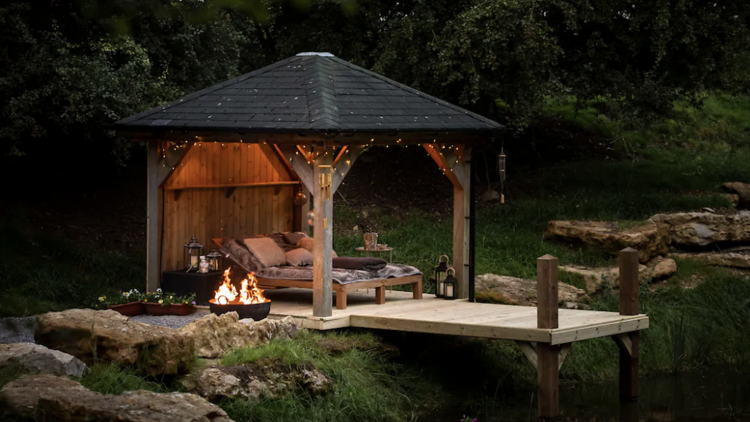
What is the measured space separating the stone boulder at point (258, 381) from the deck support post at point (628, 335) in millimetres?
3515

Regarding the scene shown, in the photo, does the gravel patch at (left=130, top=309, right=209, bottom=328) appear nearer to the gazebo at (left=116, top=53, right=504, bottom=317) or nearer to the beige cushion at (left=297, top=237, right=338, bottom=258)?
the gazebo at (left=116, top=53, right=504, bottom=317)

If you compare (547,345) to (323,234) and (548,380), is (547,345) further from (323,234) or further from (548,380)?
(323,234)

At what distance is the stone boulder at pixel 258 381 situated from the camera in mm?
8188

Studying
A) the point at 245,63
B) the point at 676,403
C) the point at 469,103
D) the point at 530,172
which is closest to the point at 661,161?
the point at 530,172

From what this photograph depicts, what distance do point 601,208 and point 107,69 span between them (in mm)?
8089

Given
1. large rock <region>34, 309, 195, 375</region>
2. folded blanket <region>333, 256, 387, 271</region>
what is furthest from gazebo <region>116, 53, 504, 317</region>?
large rock <region>34, 309, 195, 375</region>

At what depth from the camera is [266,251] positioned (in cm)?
1194

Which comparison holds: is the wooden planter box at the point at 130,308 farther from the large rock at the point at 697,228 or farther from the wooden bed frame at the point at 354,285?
the large rock at the point at 697,228

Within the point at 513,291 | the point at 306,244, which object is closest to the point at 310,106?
the point at 306,244

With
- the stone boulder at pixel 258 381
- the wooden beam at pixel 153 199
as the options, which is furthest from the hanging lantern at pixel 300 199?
the stone boulder at pixel 258 381

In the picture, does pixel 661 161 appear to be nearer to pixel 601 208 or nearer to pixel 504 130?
pixel 601 208

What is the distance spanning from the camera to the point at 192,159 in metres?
12.3

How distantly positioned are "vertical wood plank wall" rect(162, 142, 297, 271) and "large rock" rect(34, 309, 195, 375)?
3.75 metres

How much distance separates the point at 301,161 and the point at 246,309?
5.33 ft
